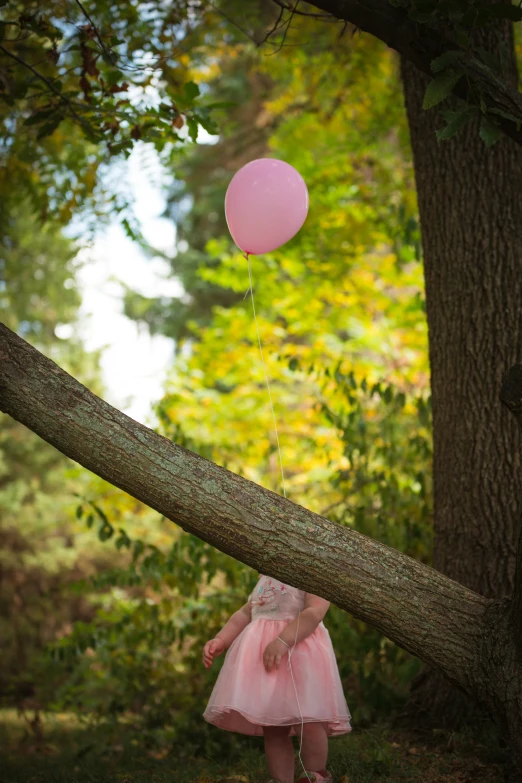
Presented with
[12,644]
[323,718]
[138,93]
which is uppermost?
[138,93]

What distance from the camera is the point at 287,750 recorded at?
274 centimetres

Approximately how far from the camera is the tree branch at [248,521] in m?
2.32

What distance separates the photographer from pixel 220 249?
8812 mm

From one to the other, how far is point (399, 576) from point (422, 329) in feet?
21.2

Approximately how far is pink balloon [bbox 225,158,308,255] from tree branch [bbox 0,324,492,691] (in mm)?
1213

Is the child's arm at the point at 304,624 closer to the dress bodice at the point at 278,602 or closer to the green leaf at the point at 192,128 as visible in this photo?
the dress bodice at the point at 278,602

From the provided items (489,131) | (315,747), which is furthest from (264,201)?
(315,747)

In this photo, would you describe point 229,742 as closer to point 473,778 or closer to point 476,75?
point 473,778

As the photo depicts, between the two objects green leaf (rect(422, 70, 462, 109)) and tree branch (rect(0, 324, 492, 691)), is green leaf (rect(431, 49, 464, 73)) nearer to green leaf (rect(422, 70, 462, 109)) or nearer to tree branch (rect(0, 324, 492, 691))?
green leaf (rect(422, 70, 462, 109))

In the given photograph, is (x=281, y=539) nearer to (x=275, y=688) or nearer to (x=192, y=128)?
(x=275, y=688)

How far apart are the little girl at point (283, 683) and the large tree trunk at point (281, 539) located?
0.44 meters

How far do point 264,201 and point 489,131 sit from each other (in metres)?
0.98

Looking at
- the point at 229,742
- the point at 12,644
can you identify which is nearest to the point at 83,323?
the point at 12,644

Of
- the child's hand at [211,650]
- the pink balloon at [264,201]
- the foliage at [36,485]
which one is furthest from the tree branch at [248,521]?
the foliage at [36,485]
